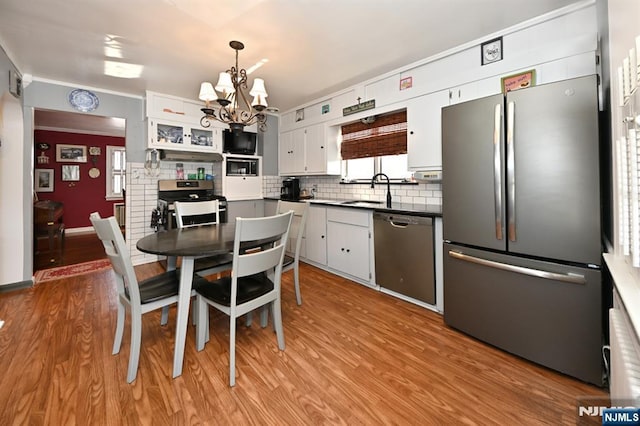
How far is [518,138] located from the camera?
5.60 feet

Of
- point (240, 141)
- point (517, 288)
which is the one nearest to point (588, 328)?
point (517, 288)

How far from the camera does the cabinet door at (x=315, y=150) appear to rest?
4.00 meters

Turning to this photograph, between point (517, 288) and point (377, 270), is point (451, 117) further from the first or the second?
point (377, 270)

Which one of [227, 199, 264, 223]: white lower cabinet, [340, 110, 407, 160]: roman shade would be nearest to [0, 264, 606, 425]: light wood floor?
[340, 110, 407, 160]: roman shade

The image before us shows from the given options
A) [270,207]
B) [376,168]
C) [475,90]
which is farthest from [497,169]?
[270,207]

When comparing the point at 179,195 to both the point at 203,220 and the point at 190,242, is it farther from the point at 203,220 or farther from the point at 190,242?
the point at 190,242

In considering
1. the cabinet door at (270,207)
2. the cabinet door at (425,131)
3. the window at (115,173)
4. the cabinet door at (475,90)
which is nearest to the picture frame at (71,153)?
the window at (115,173)

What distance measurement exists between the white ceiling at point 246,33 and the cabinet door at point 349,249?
1.82m

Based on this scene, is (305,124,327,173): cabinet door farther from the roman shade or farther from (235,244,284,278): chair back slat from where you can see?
(235,244,284,278): chair back slat

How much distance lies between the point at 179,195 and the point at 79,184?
12.7 ft

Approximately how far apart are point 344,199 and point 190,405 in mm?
3111

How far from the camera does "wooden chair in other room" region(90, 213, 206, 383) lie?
152 centimetres

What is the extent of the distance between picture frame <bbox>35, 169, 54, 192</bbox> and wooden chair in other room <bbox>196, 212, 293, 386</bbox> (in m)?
6.61

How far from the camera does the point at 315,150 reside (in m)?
4.13
